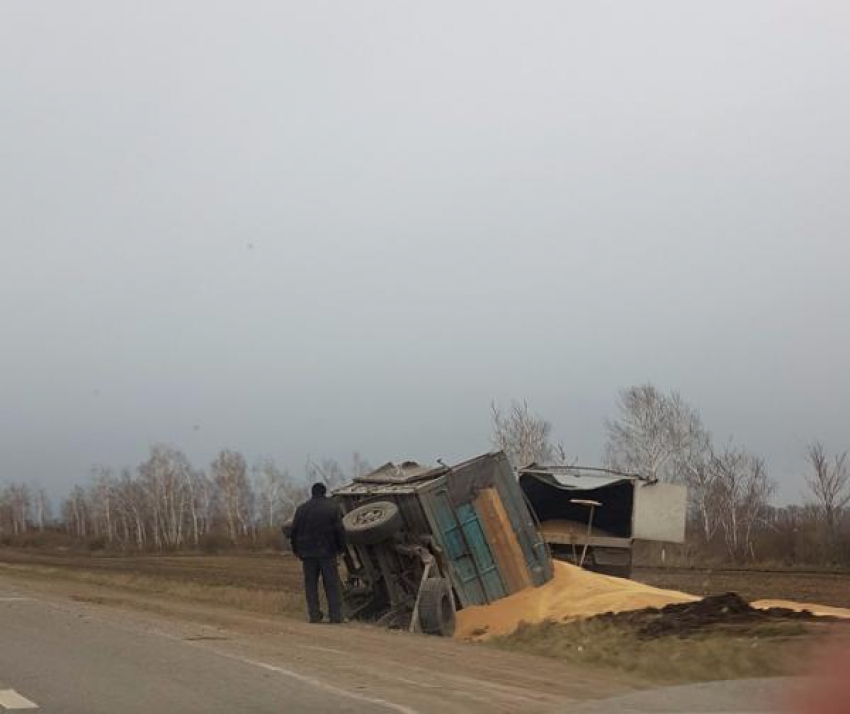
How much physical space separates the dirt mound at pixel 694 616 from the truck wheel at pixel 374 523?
3.17 m

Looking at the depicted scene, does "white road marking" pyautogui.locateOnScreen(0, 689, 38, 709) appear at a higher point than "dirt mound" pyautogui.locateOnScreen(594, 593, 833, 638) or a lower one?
higher

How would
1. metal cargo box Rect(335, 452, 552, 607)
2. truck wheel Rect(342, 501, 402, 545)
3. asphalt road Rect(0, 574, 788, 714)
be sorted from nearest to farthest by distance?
asphalt road Rect(0, 574, 788, 714), truck wheel Rect(342, 501, 402, 545), metal cargo box Rect(335, 452, 552, 607)

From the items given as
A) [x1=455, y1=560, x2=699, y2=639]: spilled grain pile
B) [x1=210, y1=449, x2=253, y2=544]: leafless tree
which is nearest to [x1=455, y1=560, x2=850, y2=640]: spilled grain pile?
[x1=455, y1=560, x2=699, y2=639]: spilled grain pile

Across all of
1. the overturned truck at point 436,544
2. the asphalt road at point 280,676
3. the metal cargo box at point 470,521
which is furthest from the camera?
the metal cargo box at point 470,521

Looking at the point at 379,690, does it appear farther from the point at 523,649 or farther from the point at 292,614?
the point at 292,614

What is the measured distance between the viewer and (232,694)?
801cm

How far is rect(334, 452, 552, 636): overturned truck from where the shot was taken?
14.0m

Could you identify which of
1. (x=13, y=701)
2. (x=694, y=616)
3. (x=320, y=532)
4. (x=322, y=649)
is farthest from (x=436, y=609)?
(x=13, y=701)

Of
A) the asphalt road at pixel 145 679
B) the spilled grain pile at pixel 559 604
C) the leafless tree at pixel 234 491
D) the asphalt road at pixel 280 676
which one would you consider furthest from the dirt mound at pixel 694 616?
the leafless tree at pixel 234 491

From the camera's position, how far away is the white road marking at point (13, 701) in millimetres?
7555

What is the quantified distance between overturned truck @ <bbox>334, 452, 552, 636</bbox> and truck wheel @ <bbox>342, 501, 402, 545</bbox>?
0.05 ft

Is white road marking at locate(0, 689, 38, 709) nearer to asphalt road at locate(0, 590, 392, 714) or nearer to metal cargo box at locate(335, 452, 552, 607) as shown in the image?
asphalt road at locate(0, 590, 392, 714)

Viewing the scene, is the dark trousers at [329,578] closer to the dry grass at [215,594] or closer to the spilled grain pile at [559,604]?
the spilled grain pile at [559,604]

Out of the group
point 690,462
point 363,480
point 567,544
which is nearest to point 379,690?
point 363,480
